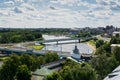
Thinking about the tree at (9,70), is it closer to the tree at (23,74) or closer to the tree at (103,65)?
the tree at (23,74)

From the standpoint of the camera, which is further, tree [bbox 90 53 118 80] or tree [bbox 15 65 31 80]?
tree [bbox 90 53 118 80]

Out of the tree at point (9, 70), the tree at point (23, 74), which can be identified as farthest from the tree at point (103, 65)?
the tree at point (9, 70)

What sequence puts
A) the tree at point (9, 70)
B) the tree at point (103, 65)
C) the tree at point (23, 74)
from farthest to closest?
the tree at point (9, 70) → the tree at point (103, 65) → the tree at point (23, 74)

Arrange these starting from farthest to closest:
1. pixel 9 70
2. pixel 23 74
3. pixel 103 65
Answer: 1. pixel 9 70
2. pixel 103 65
3. pixel 23 74

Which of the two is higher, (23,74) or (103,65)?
(103,65)

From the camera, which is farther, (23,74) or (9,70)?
(9,70)

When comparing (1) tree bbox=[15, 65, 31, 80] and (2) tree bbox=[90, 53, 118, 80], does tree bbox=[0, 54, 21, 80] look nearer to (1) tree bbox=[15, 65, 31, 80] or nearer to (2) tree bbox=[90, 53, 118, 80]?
(1) tree bbox=[15, 65, 31, 80]

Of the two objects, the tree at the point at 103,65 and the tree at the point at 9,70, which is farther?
the tree at the point at 9,70

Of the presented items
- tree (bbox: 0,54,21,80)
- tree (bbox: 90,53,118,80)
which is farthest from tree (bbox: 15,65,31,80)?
tree (bbox: 90,53,118,80)

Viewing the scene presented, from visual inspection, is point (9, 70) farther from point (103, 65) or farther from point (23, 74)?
point (103, 65)

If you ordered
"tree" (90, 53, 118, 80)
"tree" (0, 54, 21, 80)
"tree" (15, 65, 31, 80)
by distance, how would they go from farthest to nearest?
1. "tree" (0, 54, 21, 80)
2. "tree" (90, 53, 118, 80)
3. "tree" (15, 65, 31, 80)

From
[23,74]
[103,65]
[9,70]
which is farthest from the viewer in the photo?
[9,70]

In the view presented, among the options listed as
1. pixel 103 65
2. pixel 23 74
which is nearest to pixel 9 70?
pixel 23 74
